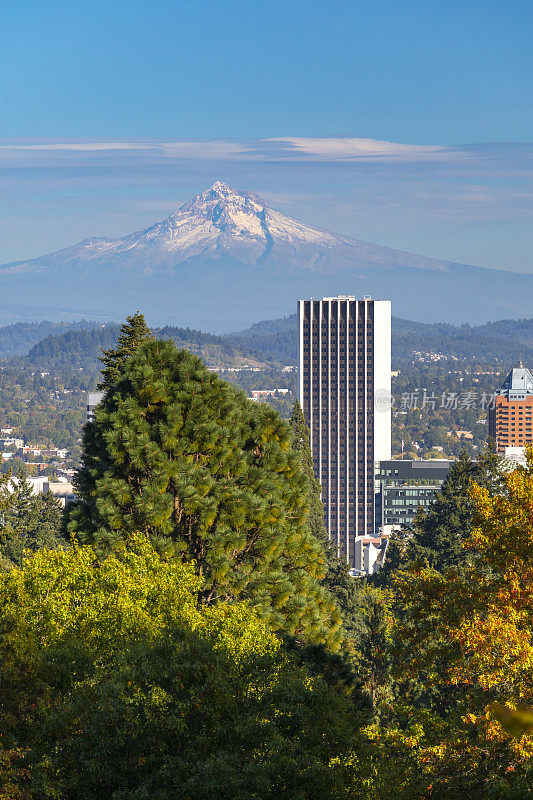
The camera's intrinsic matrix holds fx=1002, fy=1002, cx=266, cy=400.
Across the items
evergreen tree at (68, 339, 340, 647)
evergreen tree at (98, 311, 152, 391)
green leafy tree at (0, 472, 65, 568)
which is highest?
evergreen tree at (98, 311, 152, 391)

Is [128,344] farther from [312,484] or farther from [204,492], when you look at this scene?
[312,484]

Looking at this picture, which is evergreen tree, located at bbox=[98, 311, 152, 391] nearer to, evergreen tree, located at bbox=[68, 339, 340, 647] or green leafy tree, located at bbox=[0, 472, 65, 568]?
evergreen tree, located at bbox=[68, 339, 340, 647]

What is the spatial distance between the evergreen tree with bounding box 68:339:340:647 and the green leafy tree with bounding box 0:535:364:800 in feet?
17.3

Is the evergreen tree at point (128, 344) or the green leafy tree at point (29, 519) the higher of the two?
the evergreen tree at point (128, 344)

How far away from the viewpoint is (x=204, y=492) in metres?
21.4

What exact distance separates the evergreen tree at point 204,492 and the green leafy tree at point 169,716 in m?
5.26

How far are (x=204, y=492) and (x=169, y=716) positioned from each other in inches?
359

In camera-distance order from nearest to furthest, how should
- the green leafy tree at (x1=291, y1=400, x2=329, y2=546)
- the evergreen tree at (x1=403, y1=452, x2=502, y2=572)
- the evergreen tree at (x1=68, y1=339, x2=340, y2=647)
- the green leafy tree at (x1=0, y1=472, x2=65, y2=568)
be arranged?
the evergreen tree at (x1=68, y1=339, x2=340, y2=647) → the green leafy tree at (x1=0, y1=472, x2=65, y2=568) → the evergreen tree at (x1=403, y1=452, x2=502, y2=572) → the green leafy tree at (x1=291, y1=400, x2=329, y2=546)

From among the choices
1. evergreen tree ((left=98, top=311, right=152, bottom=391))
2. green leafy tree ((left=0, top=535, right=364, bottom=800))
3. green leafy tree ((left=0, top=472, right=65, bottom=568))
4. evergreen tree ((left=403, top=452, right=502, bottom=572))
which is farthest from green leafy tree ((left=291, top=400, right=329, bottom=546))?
green leafy tree ((left=0, top=535, right=364, bottom=800))

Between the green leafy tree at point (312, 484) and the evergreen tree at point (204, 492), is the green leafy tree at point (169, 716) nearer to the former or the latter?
the evergreen tree at point (204, 492)

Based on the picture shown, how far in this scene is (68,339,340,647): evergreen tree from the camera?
21344 millimetres

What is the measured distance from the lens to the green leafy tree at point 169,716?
464 inches

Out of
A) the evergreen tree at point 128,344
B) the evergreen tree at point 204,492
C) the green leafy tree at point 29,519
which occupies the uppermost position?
the evergreen tree at point 128,344

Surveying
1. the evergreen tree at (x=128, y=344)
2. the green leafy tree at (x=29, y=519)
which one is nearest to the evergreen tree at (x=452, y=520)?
the green leafy tree at (x=29, y=519)
